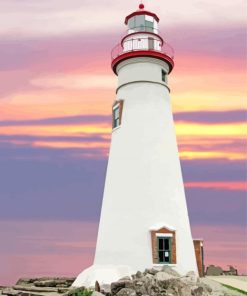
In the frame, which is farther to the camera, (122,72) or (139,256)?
(122,72)

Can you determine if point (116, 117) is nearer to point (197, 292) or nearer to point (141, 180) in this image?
point (141, 180)

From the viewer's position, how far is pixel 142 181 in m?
21.5

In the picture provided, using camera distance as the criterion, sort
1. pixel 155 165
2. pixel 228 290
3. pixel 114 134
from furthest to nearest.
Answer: pixel 114 134 → pixel 155 165 → pixel 228 290

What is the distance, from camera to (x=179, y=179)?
2258 centimetres

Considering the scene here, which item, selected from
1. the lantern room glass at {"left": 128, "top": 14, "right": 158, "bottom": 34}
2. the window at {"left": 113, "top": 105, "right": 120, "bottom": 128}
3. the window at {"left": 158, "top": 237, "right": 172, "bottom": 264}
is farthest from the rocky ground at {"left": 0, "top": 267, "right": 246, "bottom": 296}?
the lantern room glass at {"left": 128, "top": 14, "right": 158, "bottom": 34}

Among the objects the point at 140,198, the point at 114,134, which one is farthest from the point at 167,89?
the point at 140,198

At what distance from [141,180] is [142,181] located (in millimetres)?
73

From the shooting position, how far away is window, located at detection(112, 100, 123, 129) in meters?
23.1

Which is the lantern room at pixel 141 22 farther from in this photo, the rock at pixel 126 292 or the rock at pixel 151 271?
the rock at pixel 126 292

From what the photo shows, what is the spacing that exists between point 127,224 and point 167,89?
26.3 feet

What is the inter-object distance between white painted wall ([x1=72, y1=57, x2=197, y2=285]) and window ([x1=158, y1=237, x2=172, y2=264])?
532 millimetres

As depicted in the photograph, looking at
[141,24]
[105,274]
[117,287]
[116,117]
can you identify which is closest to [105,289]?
[105,274]

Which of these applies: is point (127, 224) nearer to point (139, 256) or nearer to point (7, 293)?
point (139, 256)

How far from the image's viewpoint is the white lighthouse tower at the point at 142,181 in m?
20.6
